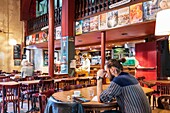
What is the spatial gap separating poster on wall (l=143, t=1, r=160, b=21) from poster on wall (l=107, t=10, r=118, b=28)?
118 centimetres

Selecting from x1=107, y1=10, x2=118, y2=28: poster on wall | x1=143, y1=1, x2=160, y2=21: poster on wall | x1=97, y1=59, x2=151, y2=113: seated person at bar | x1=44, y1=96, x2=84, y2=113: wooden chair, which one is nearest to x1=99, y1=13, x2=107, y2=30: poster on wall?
x1=107, y1=10, x2=118, y2=28: poster on wall

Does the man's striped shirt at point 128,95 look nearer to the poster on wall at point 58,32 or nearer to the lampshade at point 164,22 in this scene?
the lampshade at point 164,22

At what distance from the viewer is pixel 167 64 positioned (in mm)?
9195

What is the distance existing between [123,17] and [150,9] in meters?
1.07

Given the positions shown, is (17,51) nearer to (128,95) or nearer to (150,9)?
(150,9)

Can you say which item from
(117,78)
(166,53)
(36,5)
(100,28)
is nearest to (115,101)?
(117,78)

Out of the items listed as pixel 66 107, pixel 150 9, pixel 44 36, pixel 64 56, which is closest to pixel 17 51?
pixel 44 36

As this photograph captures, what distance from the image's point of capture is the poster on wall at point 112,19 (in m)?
7.39

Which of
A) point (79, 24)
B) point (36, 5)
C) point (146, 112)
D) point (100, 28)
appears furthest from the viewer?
point (36, 5)

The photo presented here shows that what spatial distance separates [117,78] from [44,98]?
3.51 ft

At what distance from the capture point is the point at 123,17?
7.12m

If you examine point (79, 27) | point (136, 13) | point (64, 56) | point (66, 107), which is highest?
point (136, 13)

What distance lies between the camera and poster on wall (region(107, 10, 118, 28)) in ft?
24.2

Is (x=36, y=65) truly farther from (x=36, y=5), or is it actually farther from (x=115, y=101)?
(x=115, y=101)
